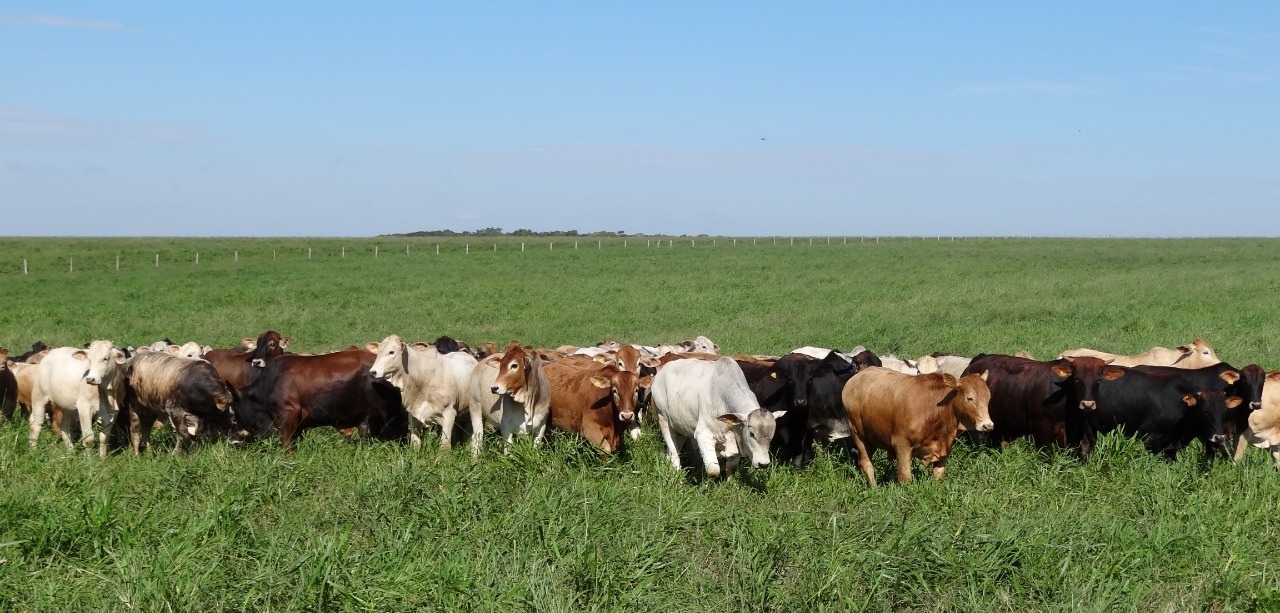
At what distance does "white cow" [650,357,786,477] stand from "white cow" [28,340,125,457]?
5.78m

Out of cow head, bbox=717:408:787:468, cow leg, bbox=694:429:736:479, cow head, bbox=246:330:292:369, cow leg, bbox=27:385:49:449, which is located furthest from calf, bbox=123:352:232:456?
cow head, bbox=717:408:787:468

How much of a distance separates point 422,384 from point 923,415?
17.5 ft

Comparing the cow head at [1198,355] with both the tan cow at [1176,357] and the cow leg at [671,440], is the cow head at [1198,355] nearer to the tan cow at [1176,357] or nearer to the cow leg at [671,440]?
the tan cow at [1176,357]

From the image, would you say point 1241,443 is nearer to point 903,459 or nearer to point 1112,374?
point 1112,374

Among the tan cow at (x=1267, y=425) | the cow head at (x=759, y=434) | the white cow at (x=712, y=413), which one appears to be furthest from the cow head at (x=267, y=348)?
the tan cow at (x=1267, y=425)

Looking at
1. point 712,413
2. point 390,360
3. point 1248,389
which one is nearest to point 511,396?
point 390,360

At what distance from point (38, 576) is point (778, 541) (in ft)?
15.7

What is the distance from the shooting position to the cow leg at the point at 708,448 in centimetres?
985

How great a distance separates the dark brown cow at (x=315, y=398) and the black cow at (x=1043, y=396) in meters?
6.33

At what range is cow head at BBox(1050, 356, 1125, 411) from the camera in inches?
425

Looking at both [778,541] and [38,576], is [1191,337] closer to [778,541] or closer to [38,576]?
[778,541]

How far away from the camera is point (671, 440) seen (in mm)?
11070

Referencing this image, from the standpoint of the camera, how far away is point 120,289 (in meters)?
37.6

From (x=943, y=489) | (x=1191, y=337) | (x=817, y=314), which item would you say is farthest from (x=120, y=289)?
(x=943, y=489)
